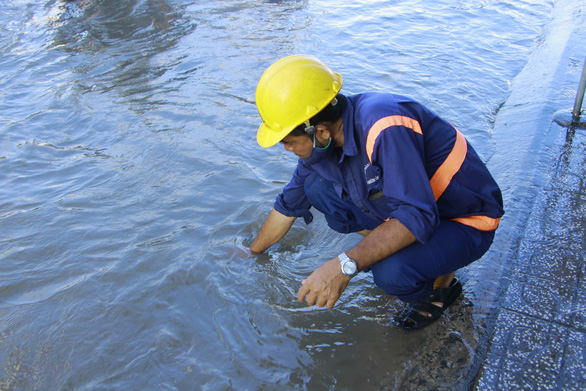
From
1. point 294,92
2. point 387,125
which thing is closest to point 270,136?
point 294,92

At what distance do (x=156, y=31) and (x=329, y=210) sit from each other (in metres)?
6.26

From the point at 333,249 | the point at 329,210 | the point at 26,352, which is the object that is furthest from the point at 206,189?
the point at 26,352

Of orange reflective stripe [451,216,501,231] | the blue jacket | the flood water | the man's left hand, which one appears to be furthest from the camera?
the flood water

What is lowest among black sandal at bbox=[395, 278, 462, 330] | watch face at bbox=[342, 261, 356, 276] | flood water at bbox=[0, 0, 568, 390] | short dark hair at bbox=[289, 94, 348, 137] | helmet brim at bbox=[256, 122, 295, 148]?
flood water at bbox=[0, 0, 568, 390]

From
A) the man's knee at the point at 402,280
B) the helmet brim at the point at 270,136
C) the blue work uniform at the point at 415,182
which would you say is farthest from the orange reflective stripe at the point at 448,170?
the helmet brim at the point at 270,136

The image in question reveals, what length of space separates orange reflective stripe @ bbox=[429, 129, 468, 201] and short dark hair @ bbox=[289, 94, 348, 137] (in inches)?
20.7

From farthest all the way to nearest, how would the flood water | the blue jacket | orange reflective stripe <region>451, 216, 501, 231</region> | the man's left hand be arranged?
the flood water
orange reflective stripe <region>451, 216, 501, 231</region>
the man's left hand
the blue jacket

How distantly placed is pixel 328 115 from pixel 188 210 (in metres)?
1.87

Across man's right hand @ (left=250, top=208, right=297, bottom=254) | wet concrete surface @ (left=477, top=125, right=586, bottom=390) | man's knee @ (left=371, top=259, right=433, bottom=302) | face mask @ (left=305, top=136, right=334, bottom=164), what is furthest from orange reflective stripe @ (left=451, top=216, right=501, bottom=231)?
man's right hand @ (left=250, top=208, right=297, bottom=254)

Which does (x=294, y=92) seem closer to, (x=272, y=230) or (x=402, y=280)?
(x=402, y=280)

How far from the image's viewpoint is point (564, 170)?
3340 mm

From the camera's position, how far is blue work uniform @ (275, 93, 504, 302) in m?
1.92

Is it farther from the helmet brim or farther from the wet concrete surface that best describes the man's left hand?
the wet concrete surface

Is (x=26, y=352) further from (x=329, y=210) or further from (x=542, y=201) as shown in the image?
(x=542, y=201)
